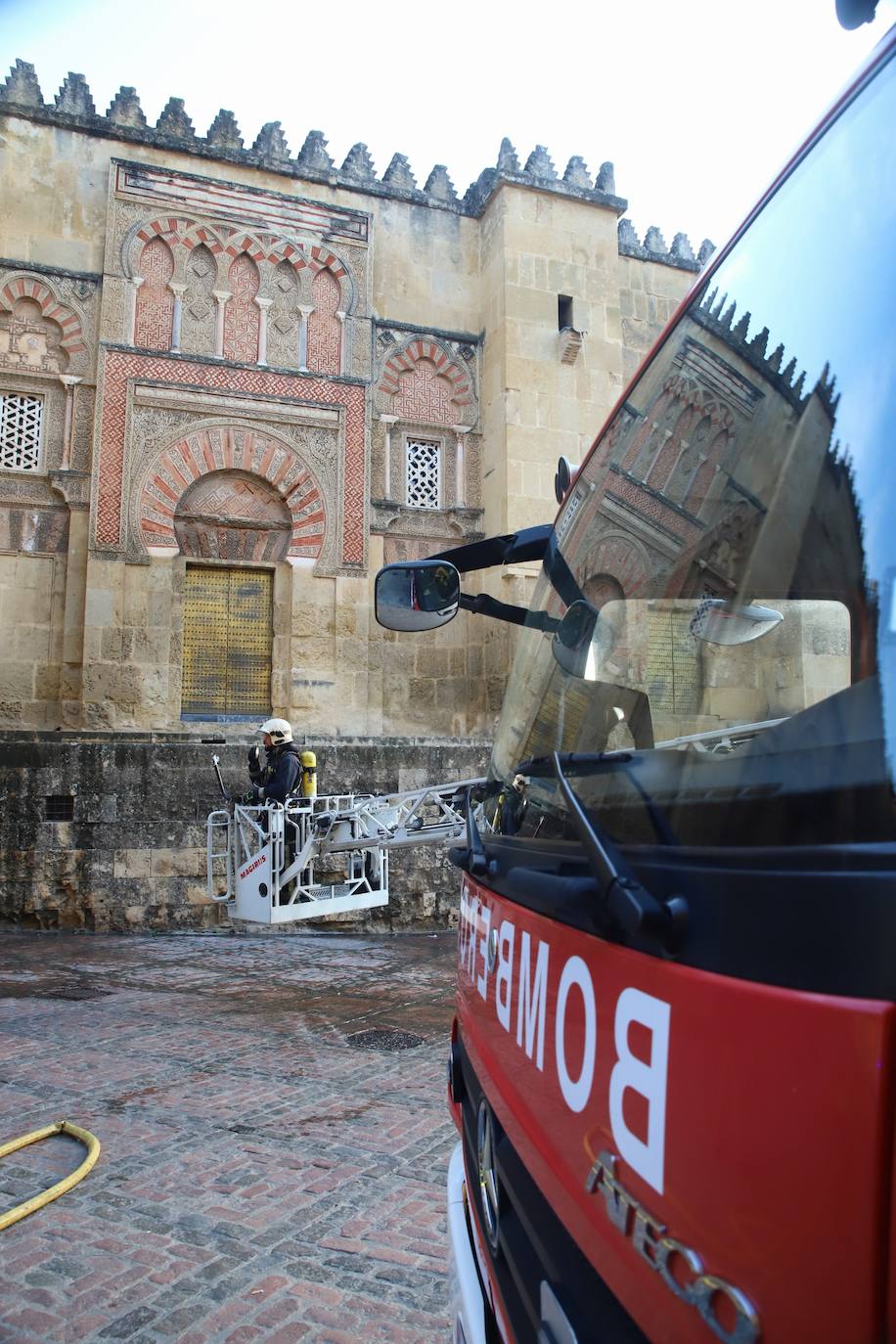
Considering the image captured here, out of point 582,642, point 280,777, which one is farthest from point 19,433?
point 582,642

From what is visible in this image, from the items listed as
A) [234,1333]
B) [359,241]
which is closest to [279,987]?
[234,1333]

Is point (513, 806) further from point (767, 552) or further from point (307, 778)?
point (307, 778)

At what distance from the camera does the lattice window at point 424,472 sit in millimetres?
12852

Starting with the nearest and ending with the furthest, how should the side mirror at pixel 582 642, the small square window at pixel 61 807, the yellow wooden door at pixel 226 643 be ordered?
the side mirror at pixel 582 642 → the small square window at pixel 61 807 → the yellow wooden door at pixel 226 643

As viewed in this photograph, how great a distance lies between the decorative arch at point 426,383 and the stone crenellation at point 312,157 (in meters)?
2.23

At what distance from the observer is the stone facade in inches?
441

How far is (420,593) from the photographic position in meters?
2.41

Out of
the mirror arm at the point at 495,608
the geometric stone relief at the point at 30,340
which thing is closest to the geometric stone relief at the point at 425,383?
the geometric stone relief at the point at 30,340

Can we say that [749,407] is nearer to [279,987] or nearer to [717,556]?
[717,556]

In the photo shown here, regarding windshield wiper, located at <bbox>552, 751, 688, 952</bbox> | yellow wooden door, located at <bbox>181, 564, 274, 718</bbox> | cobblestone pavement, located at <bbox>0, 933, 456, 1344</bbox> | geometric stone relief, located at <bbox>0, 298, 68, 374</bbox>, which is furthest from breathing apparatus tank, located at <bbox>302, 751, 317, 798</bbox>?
windshield wiper, located at <bbox>552, 751, 688, 952</bbox>

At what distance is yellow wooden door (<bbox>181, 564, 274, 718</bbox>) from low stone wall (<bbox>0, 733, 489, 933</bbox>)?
96 cm

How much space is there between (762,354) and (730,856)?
2.08 ft

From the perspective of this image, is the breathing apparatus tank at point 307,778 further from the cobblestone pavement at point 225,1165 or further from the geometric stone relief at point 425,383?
the geometric stone relief at point 425,383

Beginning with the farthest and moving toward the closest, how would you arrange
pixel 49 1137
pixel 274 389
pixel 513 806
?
pixel 274 389 → pixel 49 1137 → pixel 513 806
